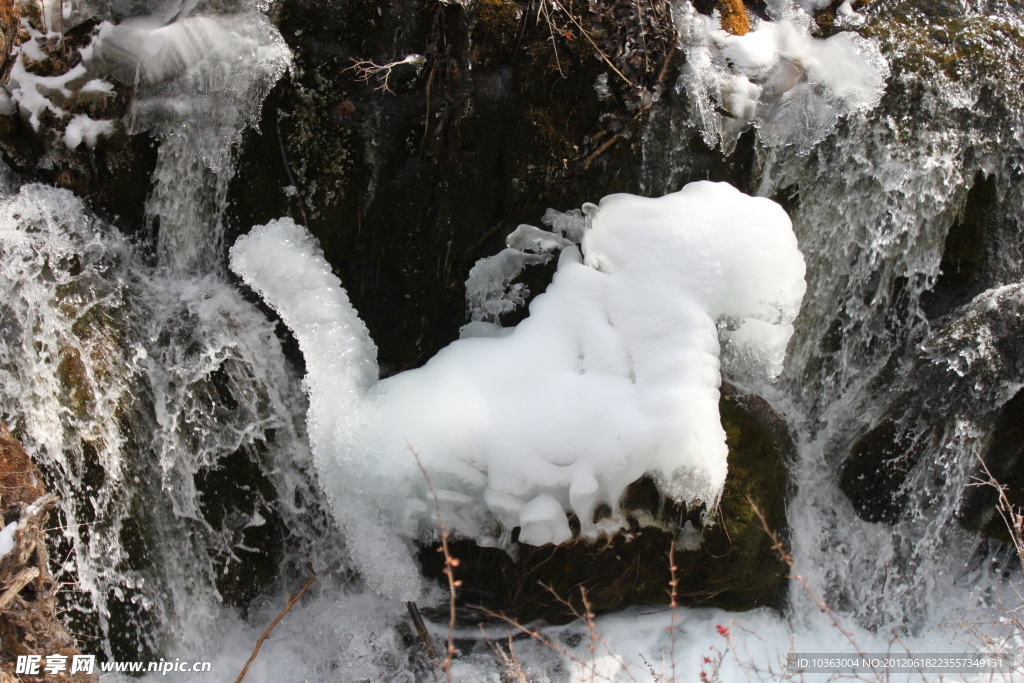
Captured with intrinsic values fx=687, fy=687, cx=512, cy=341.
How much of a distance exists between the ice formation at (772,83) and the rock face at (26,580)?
10.2 feet

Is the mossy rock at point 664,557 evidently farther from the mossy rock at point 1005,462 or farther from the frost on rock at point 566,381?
the mossy rock at point 1005,462

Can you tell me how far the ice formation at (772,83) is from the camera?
308 centimetres

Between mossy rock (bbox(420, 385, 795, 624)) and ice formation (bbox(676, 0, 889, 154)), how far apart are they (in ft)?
3.99

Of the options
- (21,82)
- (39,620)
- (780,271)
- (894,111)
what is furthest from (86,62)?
(894,111)

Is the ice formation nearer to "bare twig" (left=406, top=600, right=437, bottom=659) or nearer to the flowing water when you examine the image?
the flowing water

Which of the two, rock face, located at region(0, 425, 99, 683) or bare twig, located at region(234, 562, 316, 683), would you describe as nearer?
rock face, located at region(0, 425, 99, 683)

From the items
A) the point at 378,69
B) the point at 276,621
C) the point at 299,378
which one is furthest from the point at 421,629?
the point at 378,69

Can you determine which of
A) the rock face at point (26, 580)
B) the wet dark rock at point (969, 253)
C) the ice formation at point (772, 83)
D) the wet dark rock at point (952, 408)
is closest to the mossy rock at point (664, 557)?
Result: the wet dark rock at point (952, 408)

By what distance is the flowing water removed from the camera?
2.90 meters

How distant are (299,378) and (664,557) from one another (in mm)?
1912

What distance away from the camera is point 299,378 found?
330 centimetres

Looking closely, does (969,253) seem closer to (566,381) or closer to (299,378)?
(566,381)

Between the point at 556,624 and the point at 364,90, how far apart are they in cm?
265

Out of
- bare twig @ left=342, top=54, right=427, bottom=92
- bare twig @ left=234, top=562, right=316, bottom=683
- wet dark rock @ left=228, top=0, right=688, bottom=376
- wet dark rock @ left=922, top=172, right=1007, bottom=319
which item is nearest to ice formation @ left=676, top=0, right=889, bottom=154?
wet dark rock @ left=228, top=0, right=688, bottom=376
